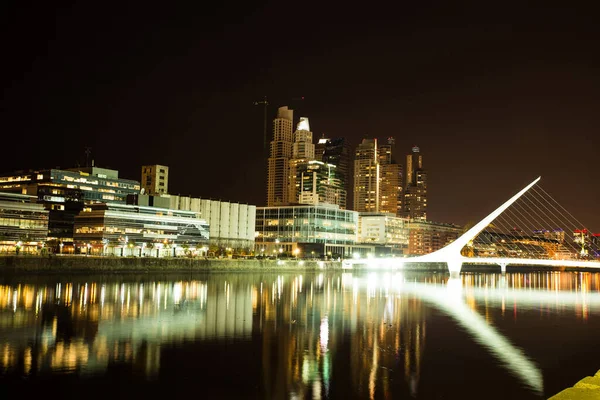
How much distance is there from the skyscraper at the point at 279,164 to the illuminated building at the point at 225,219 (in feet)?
225

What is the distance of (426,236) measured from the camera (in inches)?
6673

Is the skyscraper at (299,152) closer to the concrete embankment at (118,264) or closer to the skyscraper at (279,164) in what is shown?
the skyscraper at (279,164)

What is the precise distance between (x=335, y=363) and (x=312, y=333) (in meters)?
5.27

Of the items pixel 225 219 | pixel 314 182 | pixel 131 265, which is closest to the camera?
pixel 131 265

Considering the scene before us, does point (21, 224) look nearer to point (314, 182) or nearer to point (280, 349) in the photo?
point (280, 349)

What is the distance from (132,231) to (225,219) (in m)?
27.9

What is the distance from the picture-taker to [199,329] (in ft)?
67.6

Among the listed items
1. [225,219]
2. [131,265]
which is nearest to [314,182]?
[225,219]

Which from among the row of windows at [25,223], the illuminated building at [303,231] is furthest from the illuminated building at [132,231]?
the illuminated building at [303,231]

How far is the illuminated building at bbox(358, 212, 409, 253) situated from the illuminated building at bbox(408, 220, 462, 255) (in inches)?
1019

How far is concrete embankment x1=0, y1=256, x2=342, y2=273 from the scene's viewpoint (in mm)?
46250

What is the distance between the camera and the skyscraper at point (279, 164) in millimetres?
180750

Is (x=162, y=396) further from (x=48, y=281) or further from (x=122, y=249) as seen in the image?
(x=122, y=249)

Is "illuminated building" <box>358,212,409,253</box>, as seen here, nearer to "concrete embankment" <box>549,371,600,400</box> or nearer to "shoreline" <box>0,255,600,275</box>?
"shoreline" <box>0,255,600,275</box>
